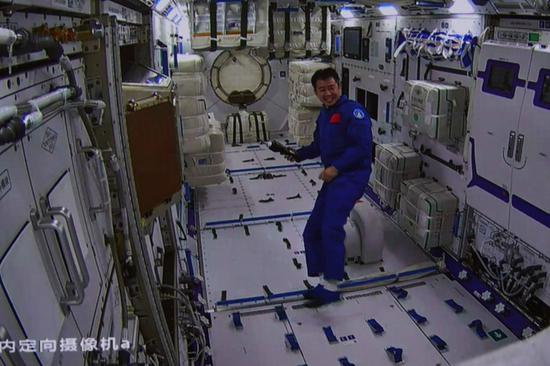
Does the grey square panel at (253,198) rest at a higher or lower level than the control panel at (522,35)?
lower

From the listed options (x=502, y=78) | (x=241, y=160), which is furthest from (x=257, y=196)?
(x=502, y=78)

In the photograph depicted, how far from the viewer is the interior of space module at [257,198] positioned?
169cm

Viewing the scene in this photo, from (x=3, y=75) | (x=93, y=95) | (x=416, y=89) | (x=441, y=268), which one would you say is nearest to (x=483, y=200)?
(x=441, y=268)

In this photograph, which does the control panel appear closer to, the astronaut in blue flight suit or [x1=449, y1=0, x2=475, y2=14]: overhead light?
[x1=449, y1=0, x2=475, y2=14]: overhead light

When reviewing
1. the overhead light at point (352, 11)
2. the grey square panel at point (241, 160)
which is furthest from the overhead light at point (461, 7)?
the grey square panel at point (241, 160)

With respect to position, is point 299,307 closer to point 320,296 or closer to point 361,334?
point 320,296

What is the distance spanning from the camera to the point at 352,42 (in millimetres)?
9156

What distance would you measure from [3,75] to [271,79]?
1026cm

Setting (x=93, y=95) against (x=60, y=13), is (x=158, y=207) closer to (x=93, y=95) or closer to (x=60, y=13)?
Result: (x=93, y=95)

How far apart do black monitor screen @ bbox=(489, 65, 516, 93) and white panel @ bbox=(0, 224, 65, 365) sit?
4.21 metres

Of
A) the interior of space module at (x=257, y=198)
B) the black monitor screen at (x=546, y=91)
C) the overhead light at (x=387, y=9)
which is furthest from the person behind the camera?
the overhead light at (x=387, y=9)

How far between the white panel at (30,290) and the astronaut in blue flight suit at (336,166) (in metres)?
3.57

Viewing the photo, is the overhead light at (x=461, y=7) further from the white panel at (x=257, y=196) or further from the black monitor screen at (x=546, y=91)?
the white panel at (x=257, y=196)

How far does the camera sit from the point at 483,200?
16.6 feet
